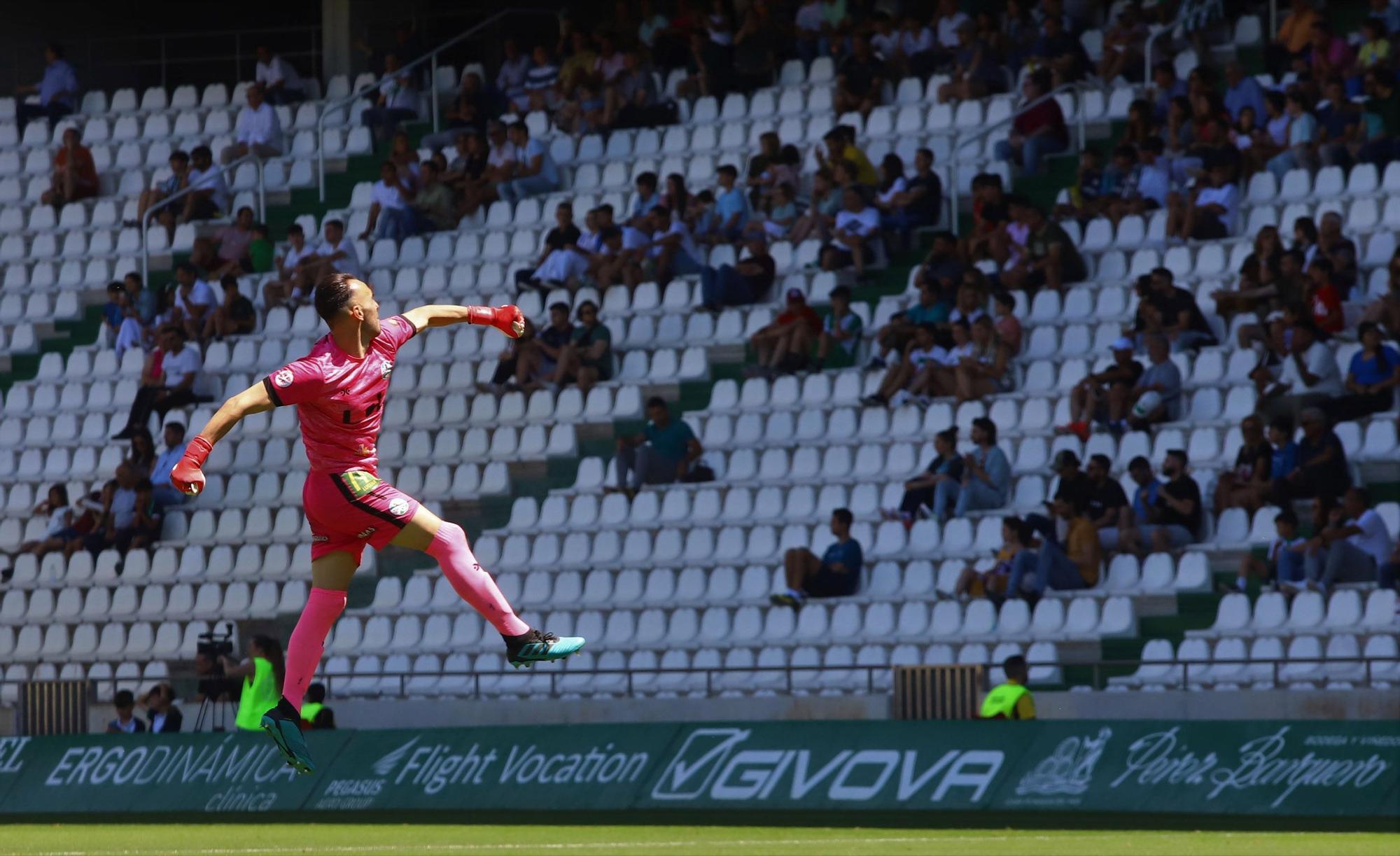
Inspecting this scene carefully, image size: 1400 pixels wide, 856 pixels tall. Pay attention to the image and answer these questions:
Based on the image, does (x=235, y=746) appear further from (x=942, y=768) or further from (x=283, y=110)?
(x=283, y=110)

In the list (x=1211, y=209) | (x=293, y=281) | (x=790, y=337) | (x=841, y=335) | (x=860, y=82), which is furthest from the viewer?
(x=293, y=281)

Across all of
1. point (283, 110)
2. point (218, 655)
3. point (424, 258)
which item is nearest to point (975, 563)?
point (218, 655)

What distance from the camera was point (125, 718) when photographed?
801 inches

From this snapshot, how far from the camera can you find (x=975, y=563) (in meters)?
19.4

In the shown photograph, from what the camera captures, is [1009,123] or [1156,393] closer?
[1156,393]

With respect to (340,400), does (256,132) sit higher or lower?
higher

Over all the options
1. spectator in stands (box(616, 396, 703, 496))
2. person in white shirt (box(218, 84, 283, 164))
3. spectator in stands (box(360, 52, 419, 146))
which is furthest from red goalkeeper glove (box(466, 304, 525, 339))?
person in white shirt (box(218, 84, 283, 164))

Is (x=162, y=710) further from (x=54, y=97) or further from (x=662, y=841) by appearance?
(x=54, y=97)

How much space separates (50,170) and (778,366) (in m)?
12.1

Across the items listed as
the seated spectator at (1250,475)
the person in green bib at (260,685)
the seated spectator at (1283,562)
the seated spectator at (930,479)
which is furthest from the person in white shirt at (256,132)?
the seated spectator at (1283,562)

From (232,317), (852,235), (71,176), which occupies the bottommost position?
(232,317)

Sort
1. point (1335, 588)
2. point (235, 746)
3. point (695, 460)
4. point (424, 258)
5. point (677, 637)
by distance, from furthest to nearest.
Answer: point (424, 258)
point (695, 460)
point (677, 637)
point (235, 746)
point (1335, 588)

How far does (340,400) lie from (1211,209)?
12611 mm

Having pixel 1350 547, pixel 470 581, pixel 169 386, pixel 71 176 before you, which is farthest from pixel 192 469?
pixel 71 176
